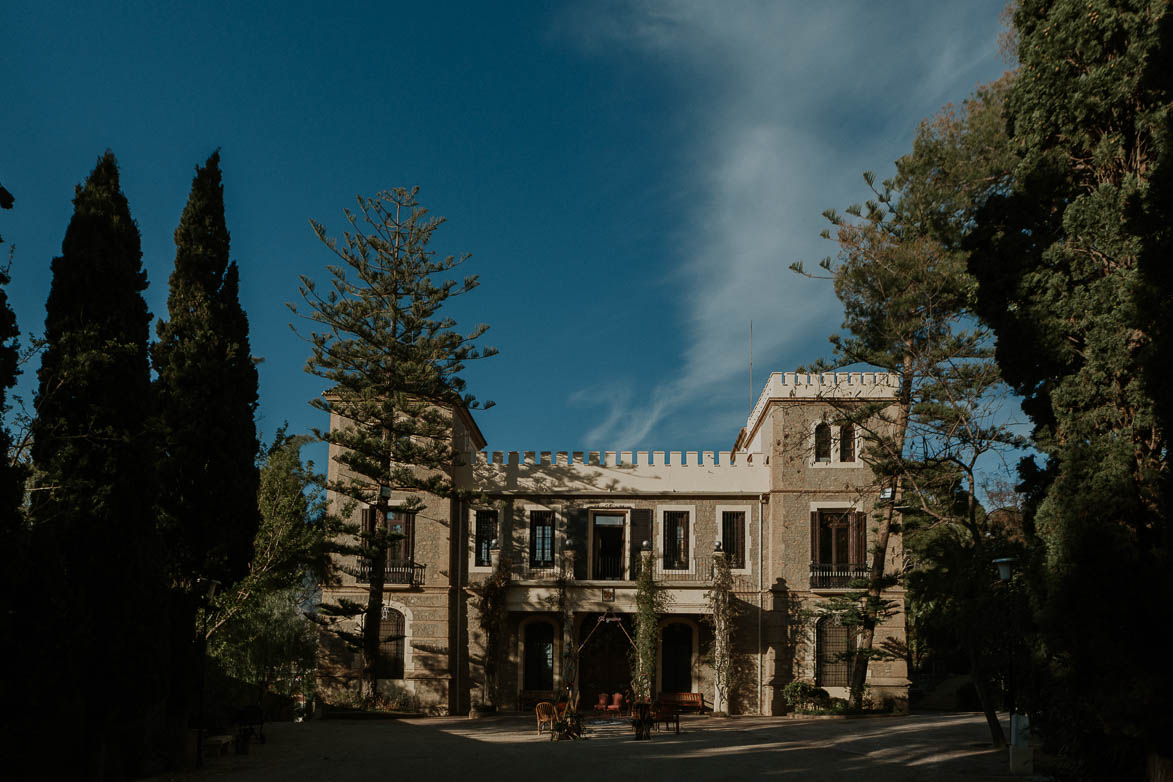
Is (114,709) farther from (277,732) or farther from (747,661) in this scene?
(747,661)

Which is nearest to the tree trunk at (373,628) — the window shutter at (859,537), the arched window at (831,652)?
the arched window at (831,652)

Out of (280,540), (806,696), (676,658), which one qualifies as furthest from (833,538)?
(280,540)

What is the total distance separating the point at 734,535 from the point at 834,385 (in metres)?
4.57

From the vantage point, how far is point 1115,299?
911 cm

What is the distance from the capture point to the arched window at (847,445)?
22.3 meters

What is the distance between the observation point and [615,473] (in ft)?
76.9

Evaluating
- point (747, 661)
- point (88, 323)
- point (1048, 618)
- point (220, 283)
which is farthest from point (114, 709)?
point (747, 661)

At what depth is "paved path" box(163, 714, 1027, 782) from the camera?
11.4m

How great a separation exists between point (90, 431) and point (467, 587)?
13.2m

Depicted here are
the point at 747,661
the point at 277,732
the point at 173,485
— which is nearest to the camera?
the point at 173,485

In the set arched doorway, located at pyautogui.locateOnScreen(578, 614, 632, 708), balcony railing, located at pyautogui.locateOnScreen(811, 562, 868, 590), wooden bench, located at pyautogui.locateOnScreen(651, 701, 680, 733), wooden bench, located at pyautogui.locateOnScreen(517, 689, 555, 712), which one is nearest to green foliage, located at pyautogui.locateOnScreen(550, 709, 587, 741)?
wooden bench, located at pyautogui.locateOnScreen(651, 701, 680, 733)

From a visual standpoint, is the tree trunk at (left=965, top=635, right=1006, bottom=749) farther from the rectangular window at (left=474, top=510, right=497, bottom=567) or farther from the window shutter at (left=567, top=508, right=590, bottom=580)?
the rectangular window at (left=474, top=510, right=497, bottom=567)

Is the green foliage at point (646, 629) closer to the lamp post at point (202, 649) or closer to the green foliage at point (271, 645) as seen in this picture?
the green foliage at point (271, 645)

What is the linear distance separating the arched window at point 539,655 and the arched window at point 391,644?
321 centimetres
